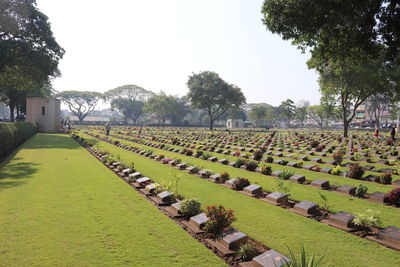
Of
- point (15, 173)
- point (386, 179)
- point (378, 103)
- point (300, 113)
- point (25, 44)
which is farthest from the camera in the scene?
point (300, 113)

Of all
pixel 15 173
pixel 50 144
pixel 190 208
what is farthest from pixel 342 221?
pixel 50 144

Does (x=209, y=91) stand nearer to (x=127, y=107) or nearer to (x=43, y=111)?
(x=43, y=111)

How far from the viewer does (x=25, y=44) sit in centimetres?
2495

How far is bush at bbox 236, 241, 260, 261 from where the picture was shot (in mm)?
4520

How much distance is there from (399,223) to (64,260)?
268 inches

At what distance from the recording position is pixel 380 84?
2884 centimetres

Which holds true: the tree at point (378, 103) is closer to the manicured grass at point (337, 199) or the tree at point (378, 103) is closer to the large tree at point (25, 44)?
the manicured grass at point (337, 199)

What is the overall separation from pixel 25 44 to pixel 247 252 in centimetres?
2832

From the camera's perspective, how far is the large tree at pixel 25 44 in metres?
23.2

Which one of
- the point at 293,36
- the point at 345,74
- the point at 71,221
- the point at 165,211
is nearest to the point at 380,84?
the point at 345,74

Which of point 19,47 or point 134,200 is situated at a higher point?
point 19,47

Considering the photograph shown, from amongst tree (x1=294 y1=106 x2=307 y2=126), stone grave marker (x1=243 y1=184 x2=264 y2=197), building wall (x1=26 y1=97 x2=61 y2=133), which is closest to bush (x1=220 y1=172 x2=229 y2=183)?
stone grave marker (x1=243 y1=184 x2=264 y2=197)

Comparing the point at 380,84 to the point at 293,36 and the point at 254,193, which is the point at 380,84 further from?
the point at 254,193

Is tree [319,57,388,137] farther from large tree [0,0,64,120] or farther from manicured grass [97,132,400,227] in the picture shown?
large tree [0,0,64,120]
